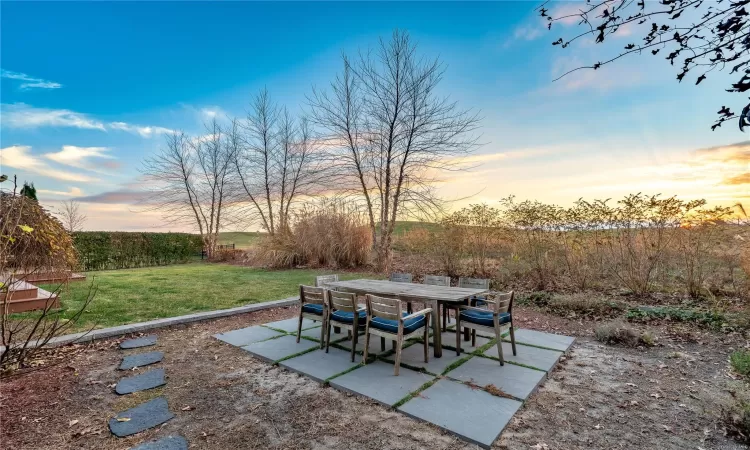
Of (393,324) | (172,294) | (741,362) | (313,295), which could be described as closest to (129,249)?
(172,294)

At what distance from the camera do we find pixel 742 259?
5.00 metres

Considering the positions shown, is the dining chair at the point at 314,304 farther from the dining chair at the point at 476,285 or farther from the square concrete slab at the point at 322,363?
the dining chair at the point at 476,285

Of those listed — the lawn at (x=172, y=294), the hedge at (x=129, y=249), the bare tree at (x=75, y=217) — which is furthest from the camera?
the hedge at (x=129, y=249)

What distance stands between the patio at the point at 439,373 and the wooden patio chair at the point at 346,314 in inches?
12.2

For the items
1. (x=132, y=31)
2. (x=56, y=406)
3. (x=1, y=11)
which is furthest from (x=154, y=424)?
(x=132, y=31)

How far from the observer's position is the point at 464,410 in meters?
2.40

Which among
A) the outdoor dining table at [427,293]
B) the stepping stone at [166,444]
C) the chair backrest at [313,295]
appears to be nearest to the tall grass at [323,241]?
the outdoor dining table at [427,293]

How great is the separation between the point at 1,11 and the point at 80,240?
13469mm

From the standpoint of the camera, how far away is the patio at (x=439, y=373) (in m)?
2.35

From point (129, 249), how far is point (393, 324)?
584 inches

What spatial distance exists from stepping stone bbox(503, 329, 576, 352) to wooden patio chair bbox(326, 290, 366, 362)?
185 cm

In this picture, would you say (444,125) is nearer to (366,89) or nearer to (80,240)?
(366,89)

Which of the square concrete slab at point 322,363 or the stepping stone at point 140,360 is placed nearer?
the square concrete slab at point 322,363

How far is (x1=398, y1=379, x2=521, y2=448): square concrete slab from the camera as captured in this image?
214cm
